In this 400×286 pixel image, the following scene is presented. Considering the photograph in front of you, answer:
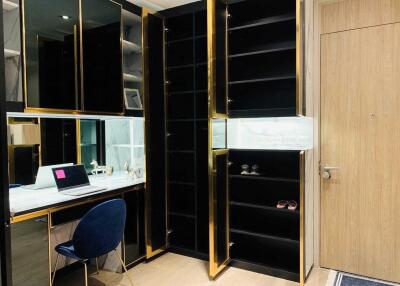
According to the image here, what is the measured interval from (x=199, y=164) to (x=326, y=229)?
1.49m

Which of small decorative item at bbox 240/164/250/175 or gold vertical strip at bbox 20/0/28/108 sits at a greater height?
gold vertical strip at bbox 20/0/28/108

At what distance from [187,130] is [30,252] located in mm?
1994

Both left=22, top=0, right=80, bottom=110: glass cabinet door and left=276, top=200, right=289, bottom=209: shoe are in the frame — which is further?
left=276, top=200, right=289, bottom=209: shoe

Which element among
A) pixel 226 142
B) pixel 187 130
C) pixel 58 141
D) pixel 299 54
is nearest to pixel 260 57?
pixel 299 54

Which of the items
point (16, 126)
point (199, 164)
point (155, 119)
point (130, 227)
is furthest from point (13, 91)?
point (199, 164)

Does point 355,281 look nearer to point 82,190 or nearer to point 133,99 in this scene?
point 82,190

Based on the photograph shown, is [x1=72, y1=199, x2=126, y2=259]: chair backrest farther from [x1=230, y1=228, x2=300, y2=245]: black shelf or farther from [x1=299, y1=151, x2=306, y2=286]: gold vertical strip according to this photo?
[x1=299, y1=151, x2=306, y2=286]: gold vertical strip

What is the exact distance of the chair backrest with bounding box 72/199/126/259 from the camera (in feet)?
6.91

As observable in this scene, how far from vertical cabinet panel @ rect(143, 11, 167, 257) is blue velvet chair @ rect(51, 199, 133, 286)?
2.64 feet

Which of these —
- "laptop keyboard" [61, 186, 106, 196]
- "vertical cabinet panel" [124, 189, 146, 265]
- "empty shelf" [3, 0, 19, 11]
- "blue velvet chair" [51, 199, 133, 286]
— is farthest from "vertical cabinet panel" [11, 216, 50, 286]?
"empty shelf" [3, 0, 19, 11]

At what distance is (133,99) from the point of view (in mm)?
3061

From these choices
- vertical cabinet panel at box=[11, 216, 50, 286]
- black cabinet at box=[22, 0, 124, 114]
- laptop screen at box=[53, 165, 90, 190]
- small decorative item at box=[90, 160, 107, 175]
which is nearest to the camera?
vertical cabinet panel at box=[11, 216, 50, 286]

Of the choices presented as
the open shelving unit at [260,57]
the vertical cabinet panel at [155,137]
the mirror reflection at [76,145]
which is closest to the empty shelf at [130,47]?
the vertical cabinet panel at [155,137]

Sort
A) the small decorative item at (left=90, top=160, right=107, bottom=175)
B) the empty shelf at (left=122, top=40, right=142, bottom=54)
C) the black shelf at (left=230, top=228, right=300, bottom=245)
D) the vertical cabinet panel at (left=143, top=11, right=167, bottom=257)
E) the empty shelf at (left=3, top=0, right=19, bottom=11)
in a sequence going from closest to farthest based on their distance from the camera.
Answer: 1. the empty shelf at (left=3, top=0, right=19, bottom=11)
2. the black shelf at (left=230, top=228, right=300, bottom=245)
3. the empty shelf at (left=122, top=40, right=142, bottom=54)
4. the vertical cabinet panel at (left=143, top=11, right=167, bottom=257)
5. the small decorative item at (left=90, top=160, right=107, bottom=175)
